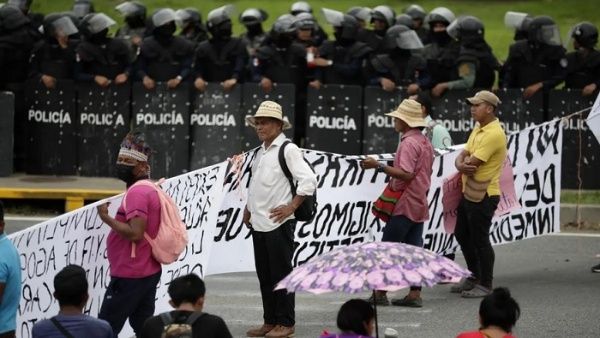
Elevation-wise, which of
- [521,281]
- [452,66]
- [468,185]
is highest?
[452,66]

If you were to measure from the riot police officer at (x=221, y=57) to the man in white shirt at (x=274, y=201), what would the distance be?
871 cm

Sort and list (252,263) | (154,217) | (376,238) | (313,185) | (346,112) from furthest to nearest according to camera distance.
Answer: (346,112)
(376,238)
(252,263)
(313,185)
(154,217)

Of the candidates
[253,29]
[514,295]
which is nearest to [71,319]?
[514,295]

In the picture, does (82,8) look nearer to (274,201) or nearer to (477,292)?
(477,292)

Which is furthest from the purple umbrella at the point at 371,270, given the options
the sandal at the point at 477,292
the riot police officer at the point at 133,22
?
the riot police officer at the point at 133,22

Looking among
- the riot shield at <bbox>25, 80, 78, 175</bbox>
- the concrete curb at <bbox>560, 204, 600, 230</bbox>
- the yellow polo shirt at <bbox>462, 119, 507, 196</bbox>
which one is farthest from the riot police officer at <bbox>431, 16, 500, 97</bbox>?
the yellow polo shirt at <bbox>462, 119, 507, 196</bbox>

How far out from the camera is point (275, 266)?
1102 centimetres

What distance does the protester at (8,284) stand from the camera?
8.66m

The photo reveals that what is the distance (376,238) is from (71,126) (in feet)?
24.0

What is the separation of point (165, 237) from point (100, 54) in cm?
1056

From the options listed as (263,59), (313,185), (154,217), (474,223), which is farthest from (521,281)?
(263,59)

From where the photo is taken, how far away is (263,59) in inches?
773

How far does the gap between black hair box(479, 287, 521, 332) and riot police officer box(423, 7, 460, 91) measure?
38.3 ft

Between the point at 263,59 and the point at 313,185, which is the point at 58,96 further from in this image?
the point at 313,185
